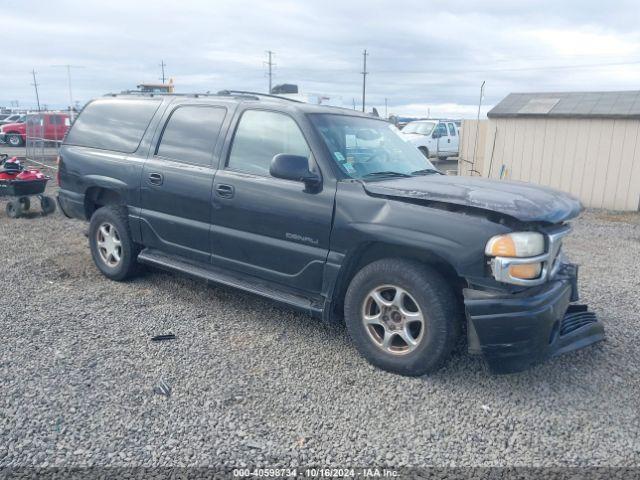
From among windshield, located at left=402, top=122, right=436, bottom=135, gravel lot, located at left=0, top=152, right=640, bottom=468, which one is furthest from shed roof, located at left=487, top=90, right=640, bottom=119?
windshield, located at left=402, top=122, right=436, bottom=135

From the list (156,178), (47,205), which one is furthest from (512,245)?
(47,205)

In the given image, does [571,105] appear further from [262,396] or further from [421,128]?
[262,396]

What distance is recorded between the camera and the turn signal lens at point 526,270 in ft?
10.8

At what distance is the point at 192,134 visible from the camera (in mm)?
4914

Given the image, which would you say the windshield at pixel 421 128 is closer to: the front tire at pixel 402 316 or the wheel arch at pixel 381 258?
the wheel arch at pixel 381 258

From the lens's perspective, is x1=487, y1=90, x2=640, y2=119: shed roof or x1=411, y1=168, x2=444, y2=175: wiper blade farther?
x1=487, y1=90, x2=640, y2=119: shed roof

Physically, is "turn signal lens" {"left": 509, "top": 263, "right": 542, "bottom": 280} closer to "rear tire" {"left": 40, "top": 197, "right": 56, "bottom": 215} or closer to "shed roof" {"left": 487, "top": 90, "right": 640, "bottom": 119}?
"rear tire" {"left": 40, "top": 197, "right": 56, "bottom": 215}

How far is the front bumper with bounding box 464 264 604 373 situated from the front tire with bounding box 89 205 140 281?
3.40 metres

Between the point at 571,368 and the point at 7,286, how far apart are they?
5.15 metres

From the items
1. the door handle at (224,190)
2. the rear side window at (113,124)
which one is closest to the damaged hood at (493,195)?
the door handle at (224,190)

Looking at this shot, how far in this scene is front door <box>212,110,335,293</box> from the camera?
4055 millimetres

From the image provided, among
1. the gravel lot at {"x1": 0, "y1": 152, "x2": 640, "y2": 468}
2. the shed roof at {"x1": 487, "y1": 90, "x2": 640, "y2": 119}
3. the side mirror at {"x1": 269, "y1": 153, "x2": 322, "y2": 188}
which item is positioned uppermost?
the shed roof at {"x1": 487, "y1": 90, "x2": 640, "y2": 119}

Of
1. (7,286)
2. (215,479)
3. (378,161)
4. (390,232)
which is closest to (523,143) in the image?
(378,161)

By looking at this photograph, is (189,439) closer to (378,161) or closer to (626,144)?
(378,161)
